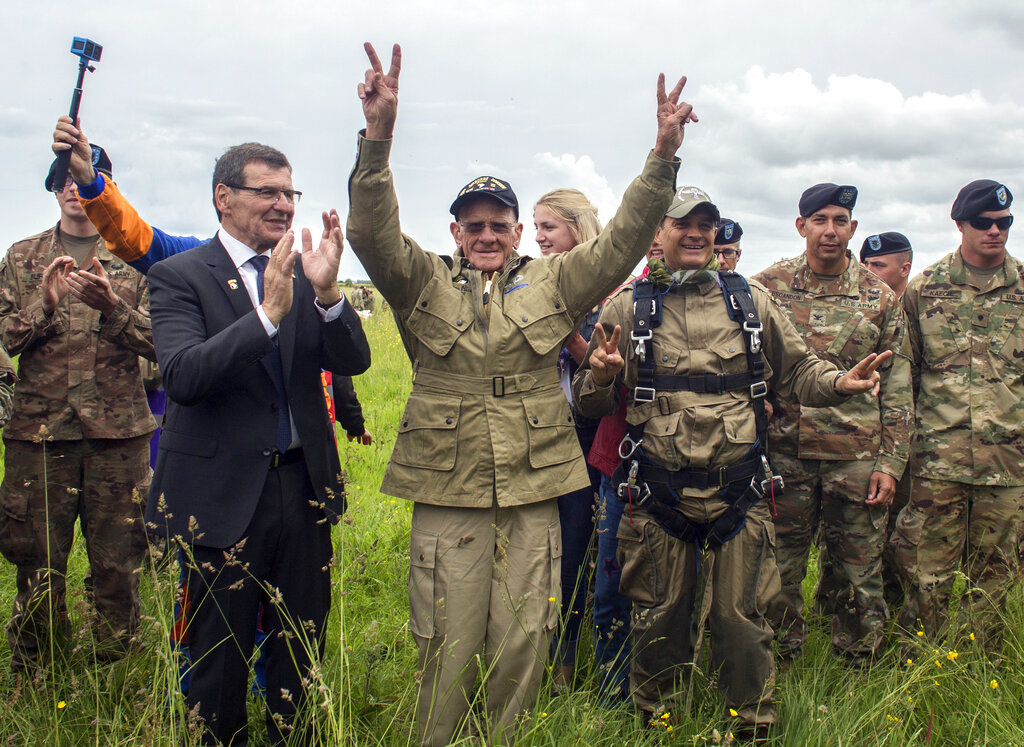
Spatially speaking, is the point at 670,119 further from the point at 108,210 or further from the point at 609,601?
the point at 108,210

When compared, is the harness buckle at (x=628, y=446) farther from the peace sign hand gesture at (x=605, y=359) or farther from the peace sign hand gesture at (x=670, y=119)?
the peace sign hand gesture at (x=670, y=119)

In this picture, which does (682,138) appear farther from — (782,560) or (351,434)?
(782,560)

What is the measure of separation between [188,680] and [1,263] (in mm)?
2542

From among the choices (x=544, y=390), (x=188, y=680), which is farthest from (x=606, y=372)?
(x=188, y=680)

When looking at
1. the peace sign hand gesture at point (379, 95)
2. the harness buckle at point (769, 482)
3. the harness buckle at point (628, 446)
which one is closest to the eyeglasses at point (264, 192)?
the peace sign hand gesture at point (379, 95)

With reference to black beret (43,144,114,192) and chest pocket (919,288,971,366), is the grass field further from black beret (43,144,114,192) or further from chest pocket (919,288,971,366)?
black beret (43,144,114,192)

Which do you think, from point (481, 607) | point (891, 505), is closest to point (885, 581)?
point (891, 505)

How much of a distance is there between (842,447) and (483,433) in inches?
83.4

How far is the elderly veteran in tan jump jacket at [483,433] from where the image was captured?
289 cm

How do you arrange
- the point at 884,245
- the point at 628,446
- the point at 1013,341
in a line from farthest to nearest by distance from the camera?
the point at 884,245 → the point at 1013,341 → the point at 628,446

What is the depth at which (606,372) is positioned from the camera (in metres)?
3.09

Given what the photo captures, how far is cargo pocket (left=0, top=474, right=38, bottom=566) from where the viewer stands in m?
3.75

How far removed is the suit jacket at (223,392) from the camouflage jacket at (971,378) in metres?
3.27

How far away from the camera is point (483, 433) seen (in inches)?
116
